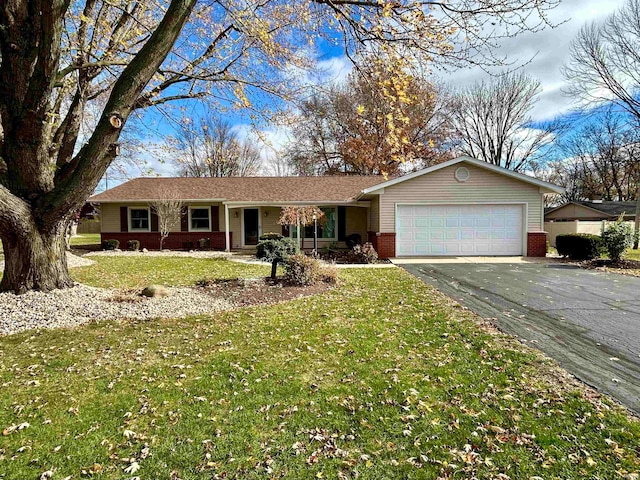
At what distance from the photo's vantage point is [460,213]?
14.6m

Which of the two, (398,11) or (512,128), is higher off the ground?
(512,128)

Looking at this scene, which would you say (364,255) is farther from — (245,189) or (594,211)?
(594,211)

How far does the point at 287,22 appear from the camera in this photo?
6457mm

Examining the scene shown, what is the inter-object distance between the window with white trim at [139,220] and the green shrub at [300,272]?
42.9 ft

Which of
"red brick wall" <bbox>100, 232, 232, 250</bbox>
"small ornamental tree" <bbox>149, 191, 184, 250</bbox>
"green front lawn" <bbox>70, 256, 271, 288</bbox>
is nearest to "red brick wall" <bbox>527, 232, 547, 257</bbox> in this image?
"green front lawn" <bbox>70, 256, 271, 288</bbox>

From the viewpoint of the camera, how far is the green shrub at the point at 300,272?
339 inches

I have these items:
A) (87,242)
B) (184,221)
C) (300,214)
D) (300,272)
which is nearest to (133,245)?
(184,221)

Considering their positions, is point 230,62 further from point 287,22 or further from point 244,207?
point 244,207

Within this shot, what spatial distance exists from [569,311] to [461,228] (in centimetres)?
882

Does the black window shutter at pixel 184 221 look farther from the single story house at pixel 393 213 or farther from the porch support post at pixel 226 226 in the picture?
the porch support post at pixel 226 226

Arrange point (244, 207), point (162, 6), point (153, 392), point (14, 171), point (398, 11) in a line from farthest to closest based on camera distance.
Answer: point (244, 207) → point (162, 6) → point (14, 171) → point (398, 11) → point (153, 392)

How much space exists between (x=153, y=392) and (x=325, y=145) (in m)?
28.2

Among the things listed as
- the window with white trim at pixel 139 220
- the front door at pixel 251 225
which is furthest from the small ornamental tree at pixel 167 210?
the front door at pixel 251 225

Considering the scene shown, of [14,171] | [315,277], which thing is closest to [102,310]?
[14,171]
